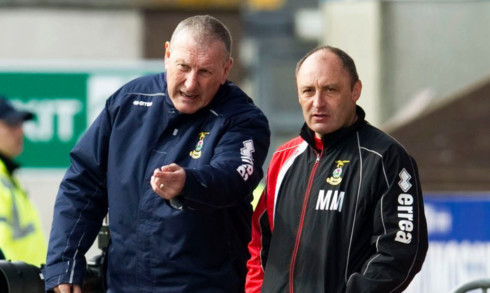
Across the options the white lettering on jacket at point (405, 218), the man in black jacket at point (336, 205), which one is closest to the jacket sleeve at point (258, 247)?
the man in black jacket at point (336, 205)

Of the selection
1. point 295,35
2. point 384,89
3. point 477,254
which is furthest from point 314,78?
point 295,35

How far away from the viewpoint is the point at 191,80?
4629 millimetres

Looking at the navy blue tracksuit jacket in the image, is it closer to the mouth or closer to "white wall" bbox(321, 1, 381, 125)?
the mouth

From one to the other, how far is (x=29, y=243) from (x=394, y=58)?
689 centimetres

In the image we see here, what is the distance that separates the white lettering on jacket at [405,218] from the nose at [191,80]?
83cm

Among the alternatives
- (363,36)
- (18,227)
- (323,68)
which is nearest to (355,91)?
(323,68)

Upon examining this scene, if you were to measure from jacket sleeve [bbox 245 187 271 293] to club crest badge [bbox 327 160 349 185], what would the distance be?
0.98 feet

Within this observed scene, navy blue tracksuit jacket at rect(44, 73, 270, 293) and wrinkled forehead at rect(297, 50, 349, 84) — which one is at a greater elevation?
wrinkled forehead at rect(297, 50, 349, 84)

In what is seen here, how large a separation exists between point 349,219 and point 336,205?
0.07 m

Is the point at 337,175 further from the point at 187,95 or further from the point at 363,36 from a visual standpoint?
the point at 363,36

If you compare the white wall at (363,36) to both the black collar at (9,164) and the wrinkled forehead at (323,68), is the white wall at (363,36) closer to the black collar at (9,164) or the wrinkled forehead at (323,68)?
the black collar at (9,164)

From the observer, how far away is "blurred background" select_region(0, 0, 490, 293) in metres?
9.45

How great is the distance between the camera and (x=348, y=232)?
434 centimetres

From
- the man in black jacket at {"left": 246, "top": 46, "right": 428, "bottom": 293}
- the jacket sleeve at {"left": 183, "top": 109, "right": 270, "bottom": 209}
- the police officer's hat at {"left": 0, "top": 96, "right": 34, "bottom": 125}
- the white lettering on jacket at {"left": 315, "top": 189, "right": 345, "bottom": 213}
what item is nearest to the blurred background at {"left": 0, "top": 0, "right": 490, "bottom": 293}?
the police officer's hat at {"left": 0, "top": 96, "right": 34, "bottom": 125}
